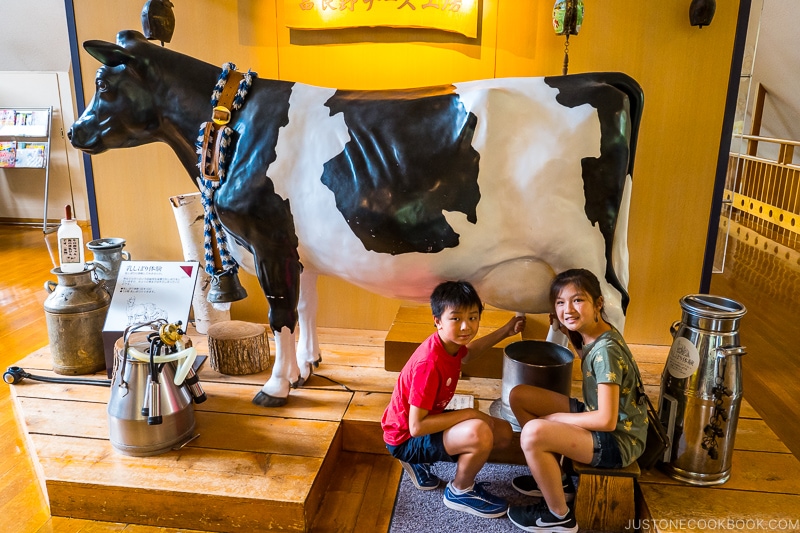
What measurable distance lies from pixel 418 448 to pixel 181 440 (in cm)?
84

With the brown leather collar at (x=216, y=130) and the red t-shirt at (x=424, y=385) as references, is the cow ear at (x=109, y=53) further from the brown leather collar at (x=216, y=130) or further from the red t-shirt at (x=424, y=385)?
the red t-shirt at (x=424, y=385)

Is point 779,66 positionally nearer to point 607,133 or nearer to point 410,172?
point 607,133

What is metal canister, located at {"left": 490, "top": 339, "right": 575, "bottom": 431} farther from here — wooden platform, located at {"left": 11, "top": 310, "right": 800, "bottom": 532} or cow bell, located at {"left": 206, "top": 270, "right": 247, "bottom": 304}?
cow bell, located at {"left": 206, "top": 270, "right": 247, "bottom": 304}

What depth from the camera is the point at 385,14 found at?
2678 mm

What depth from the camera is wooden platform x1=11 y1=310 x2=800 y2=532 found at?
5.52 ft

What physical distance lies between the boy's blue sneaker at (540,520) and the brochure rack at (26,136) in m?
6.33

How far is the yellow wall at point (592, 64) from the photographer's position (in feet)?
8.64

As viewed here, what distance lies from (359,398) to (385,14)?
1.78 meters

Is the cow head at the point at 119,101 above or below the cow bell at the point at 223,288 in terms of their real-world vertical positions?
above

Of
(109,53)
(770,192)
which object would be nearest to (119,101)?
(109,53)

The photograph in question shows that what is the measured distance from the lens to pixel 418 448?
1781 mm

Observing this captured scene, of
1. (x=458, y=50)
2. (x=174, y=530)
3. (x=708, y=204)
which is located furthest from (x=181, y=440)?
(x=708, y=204)

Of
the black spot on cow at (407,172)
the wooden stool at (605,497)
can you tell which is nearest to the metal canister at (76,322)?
the black spot on cow at (407,172)

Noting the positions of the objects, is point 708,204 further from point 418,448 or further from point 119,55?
point 119,55
